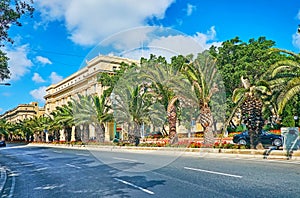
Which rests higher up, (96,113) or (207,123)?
(96,113)

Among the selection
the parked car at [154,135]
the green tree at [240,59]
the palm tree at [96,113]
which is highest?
the green tree at [240,59]

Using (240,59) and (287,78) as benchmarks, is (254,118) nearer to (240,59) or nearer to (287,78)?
(287,78)

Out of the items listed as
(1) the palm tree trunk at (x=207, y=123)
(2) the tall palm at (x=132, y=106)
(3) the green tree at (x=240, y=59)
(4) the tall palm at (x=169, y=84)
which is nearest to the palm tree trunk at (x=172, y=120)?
(4) the tall palm at (x=169, y=84)

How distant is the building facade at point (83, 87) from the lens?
5534cm

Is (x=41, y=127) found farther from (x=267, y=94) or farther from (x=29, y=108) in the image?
(x=29, y=108)

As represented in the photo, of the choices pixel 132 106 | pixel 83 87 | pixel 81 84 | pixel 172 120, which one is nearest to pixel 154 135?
pixel 132 106

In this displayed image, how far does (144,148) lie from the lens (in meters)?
28.4

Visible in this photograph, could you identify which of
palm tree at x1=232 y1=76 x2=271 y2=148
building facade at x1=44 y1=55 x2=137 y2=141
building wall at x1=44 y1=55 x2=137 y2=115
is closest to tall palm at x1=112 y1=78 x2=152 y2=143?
building facade at x1=44 y1=55 x2=137 y2=141

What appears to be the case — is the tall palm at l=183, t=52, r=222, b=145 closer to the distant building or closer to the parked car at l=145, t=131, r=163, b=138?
the parked car at l=145, t=131, r=163, b=138

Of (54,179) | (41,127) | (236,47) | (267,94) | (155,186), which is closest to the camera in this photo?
(155,186)

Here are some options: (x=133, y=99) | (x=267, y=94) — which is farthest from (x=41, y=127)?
(x=267, y=94)

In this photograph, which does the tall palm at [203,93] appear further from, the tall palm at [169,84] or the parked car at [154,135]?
the parked car at [154,135]

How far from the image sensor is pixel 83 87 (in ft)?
242

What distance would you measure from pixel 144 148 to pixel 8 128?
321 ft
